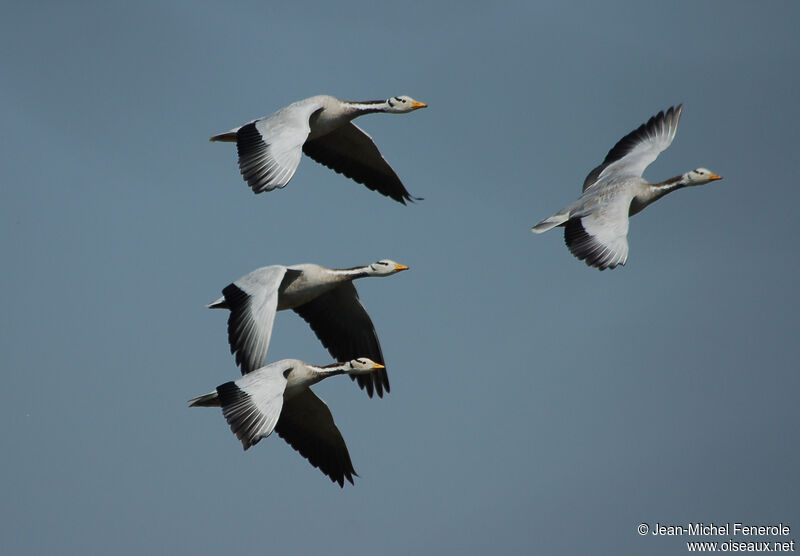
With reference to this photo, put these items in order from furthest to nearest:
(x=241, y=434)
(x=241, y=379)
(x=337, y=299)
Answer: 1. (x=337, y=299)
2. (x=241, y=379)
3. (x=241, y=434)

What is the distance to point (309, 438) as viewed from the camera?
19.0 m

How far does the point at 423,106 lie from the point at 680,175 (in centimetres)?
474

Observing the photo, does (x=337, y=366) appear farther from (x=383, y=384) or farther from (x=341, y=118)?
(x=341, y=118)

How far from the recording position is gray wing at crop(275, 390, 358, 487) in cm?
1864

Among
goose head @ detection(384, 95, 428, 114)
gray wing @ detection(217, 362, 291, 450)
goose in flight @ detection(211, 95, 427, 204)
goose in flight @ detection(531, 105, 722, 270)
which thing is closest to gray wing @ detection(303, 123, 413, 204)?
goose in flight @ detection(211, 95, 427, 204)

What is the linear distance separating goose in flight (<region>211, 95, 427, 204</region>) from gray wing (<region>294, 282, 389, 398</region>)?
262 centimetres

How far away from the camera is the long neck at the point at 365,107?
1961cm

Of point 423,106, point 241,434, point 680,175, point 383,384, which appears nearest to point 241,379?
point 241,434

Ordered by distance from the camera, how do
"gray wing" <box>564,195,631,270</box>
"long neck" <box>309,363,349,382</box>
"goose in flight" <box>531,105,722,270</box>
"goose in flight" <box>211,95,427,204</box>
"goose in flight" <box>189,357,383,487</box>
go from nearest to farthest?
"goose in flight" <box>189,357,383,487</box> → "goose in flight" <box>211,95,427,204</box> → "long neck" <box>309,363,349,382</box> → "gray wing" <box>564,195,631,270</box> → "goose in flight" <box>531,105,722,270</box>

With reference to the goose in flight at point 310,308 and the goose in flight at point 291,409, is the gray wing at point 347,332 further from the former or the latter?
the goose in flight at point 291,409

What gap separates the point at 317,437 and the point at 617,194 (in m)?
6.34

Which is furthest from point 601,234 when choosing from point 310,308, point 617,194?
point 310,308

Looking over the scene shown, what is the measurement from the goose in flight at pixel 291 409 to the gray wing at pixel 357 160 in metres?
4.39

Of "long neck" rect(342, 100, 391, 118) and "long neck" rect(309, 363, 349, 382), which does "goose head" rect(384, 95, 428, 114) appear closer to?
"long neck" rect(342, 100, 391, 118)
